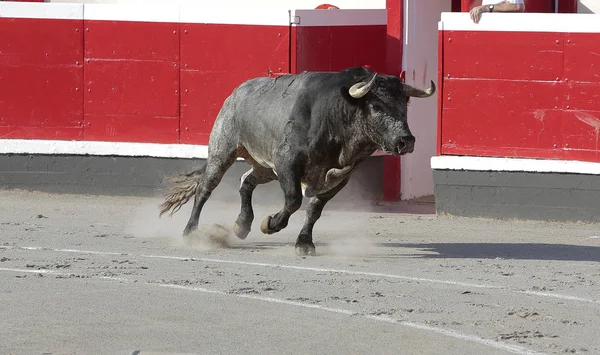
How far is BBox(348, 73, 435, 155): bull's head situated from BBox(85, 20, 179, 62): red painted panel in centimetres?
401

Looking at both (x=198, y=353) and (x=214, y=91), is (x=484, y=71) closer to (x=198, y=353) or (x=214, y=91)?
(x=214, y=91)

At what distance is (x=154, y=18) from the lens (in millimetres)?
12836

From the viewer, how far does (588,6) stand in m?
13.1

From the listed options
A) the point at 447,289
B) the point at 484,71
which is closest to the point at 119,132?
the point at 484,71

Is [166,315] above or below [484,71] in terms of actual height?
below

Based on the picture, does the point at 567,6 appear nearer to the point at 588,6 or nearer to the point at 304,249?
the point at 588,6

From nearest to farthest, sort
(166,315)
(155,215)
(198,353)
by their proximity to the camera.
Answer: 1. (198,353)
2. (166,315)
3. (155,215)

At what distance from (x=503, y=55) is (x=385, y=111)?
291 centimetres

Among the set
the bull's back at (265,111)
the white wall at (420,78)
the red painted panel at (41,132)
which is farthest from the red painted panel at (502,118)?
the red painted panel at (41,132)

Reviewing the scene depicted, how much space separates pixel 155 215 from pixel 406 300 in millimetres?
4241

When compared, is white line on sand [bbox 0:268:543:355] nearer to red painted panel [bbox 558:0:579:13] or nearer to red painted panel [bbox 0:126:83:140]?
red painted panel [bbox 0:126:83:140]

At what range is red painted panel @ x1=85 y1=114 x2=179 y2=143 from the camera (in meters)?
12.9

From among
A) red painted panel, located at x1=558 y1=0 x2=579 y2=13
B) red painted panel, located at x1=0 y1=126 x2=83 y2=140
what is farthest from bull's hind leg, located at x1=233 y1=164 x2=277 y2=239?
red painted panel, located at x1=558 y1=0 x2=579 y2=13

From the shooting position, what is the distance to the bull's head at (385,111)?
8914 mm
